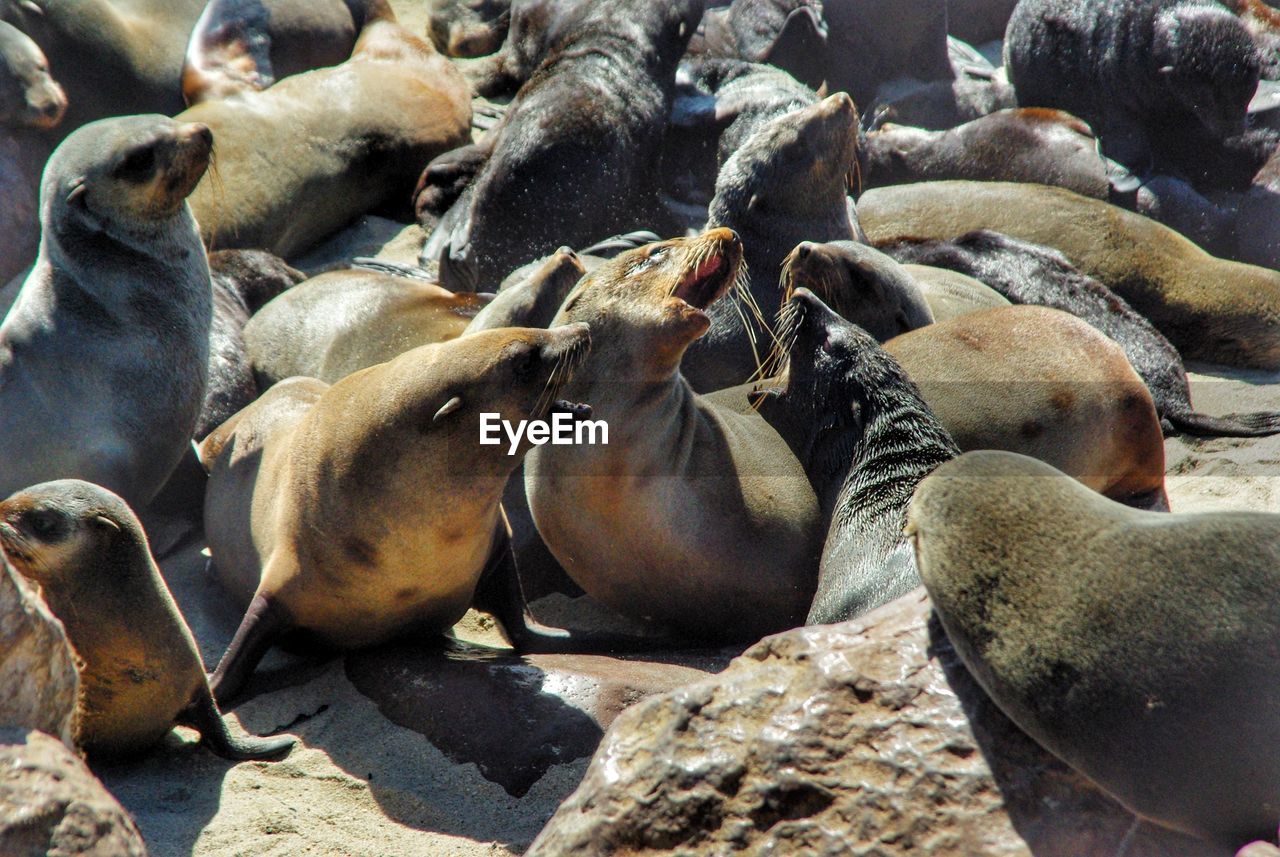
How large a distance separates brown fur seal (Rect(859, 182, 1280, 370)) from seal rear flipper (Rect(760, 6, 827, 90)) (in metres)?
2.37

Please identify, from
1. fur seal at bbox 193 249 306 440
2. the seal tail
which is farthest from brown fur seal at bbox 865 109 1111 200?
fur seal at bbox 193 249 306 440

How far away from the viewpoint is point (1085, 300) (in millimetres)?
6035

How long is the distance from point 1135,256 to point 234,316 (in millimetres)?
4553

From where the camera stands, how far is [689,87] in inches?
326

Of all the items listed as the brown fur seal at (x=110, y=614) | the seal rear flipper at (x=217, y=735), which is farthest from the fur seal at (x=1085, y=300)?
the brown fur seal at (x=110, y=614)

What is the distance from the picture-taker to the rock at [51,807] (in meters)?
2.21

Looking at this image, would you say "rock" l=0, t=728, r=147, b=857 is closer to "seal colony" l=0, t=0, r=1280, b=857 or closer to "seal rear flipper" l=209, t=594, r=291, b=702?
"seal colony" l=0, t=0, r=1280, b=857

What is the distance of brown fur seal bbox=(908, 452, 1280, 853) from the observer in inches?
84.6

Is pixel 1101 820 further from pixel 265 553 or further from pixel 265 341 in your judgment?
pixel 265 341

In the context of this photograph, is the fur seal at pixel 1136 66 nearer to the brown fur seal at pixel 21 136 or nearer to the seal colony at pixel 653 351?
the seal colony at pixel 653 351

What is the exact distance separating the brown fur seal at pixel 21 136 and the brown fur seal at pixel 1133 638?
5.65 meters

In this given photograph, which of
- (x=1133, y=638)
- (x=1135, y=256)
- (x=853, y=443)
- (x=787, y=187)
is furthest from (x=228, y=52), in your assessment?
(x=1133, y=638)

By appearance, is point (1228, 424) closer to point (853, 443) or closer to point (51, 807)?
point (853, 443)

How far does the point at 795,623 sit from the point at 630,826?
1.90m
